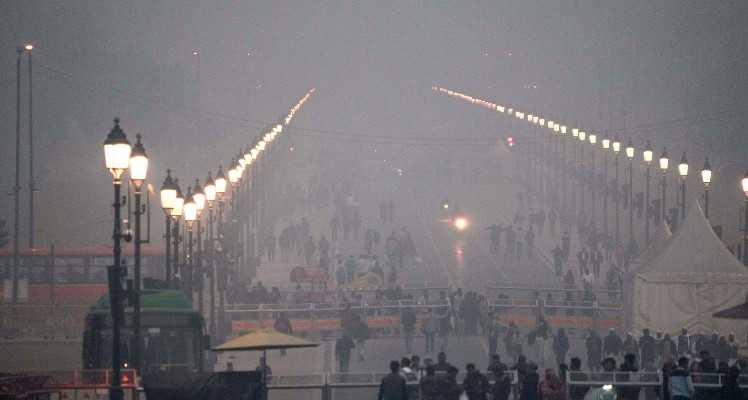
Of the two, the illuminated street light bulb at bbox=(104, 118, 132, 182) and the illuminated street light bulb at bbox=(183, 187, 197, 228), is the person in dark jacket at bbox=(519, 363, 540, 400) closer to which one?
the illuminated street light bulb at bbox=(104, 118, 132, 182)

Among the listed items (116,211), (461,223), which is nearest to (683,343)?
(116,211)

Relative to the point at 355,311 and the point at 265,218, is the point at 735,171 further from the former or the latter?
the point at 355,311

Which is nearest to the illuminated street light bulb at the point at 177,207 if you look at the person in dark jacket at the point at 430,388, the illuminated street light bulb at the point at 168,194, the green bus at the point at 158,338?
the illuminated street light bulb at the point at 168,194

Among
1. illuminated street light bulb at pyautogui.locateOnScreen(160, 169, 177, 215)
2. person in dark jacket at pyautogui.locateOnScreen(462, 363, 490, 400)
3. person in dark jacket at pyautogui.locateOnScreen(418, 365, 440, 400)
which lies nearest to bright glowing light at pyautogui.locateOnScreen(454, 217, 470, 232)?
illuminated street light bulb at pyautogui.locateOnScreen(160, 169, 177, 215)

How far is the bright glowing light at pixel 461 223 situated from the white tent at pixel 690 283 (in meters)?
36.8

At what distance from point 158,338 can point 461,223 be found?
47580mm

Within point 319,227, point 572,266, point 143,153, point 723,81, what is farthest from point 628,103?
point 143,153

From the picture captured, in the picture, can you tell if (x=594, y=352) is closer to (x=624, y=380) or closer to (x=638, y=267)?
(x=638, y=267)

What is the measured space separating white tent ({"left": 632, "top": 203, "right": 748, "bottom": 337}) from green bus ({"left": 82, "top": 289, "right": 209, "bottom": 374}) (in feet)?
38.0

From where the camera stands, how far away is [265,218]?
240 ft

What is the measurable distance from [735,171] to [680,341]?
48.4 meters

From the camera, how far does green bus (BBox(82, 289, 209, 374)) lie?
83.6 ft

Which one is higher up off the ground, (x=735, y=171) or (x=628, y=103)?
(x=628, y=103)

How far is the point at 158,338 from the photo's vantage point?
1021 inches
